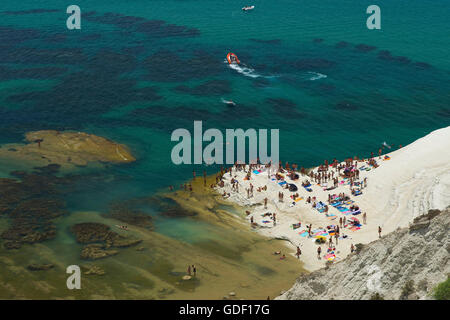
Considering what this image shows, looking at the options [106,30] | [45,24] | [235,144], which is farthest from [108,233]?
[45,24]

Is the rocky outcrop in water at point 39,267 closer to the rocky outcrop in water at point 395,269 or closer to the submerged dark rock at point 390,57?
the rocky outcrop in water at point 395,269

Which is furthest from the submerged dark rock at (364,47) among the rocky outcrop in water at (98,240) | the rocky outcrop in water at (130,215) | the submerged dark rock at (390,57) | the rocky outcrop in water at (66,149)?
the rocky outcrop in water at (98,240)

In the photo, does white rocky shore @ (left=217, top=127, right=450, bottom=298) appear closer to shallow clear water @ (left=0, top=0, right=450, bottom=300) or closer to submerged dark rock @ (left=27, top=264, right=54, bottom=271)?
shallow clear water @ (left=0, top=0, right=450, bottom=300)

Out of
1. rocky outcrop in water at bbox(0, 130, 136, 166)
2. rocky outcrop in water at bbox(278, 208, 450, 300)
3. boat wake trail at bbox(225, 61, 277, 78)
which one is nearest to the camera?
rocky outcrop in water at bbox(278, 208, 450, 300)

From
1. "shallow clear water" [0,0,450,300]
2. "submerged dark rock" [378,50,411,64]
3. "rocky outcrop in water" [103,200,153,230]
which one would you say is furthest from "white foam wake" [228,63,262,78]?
"rocky outcrop in water" [103,200,153,230]

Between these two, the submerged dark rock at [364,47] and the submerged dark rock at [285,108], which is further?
the submerged dark rock at [364,47]
